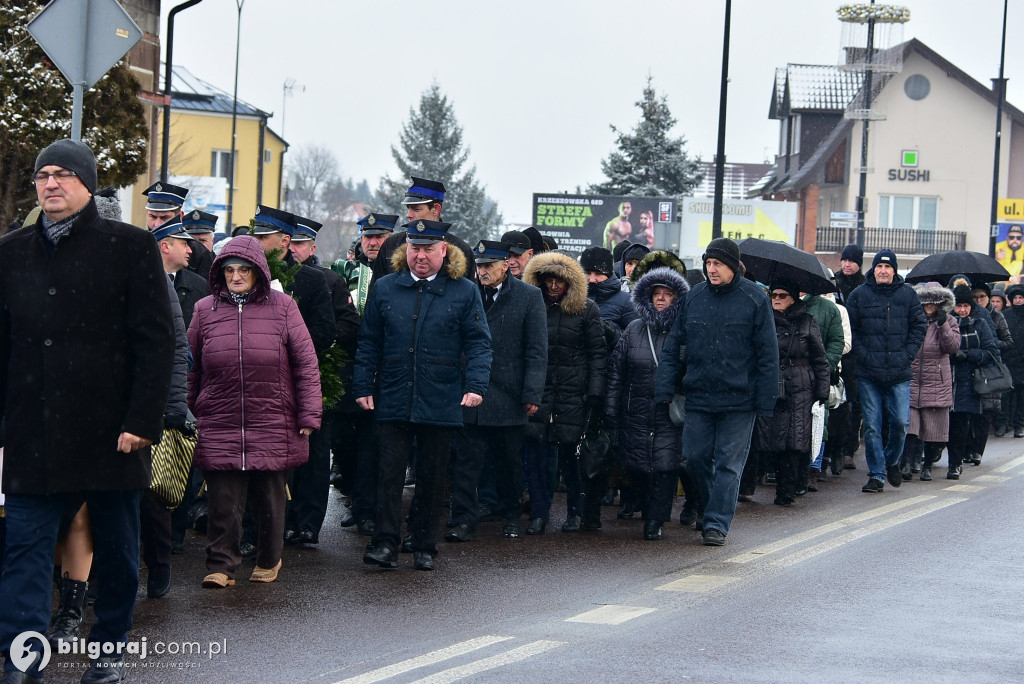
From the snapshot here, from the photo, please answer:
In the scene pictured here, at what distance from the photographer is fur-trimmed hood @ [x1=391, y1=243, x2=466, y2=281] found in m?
9.19

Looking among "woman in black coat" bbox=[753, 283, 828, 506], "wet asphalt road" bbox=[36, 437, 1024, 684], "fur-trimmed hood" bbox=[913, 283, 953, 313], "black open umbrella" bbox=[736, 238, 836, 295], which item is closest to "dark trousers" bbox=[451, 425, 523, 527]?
"wet asphalt road" bbox=[36, 437, 1024, 684]

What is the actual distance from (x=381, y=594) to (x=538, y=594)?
877 millimetres

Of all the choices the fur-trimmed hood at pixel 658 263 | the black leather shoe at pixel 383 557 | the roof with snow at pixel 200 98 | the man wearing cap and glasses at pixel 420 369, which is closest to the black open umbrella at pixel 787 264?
the fur-trimmed hood at pixel 658 263

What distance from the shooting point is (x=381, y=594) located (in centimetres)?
816

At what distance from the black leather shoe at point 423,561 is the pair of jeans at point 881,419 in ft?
19.6

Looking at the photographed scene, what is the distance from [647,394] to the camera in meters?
10.8

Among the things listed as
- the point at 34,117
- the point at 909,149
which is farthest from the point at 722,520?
the point at 909,149

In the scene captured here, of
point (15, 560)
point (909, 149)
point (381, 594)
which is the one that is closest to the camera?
point (15, 560)

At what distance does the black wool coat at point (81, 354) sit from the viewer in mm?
5844

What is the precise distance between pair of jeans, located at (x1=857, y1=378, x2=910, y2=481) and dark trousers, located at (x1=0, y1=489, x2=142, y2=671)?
8945 millimetres

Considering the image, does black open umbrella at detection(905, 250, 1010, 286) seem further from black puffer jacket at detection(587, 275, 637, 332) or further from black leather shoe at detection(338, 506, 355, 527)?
black leather shoe at detection(338, 506, 355, 527)

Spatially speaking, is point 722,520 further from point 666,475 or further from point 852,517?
point 852,517

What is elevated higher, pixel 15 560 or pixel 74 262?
pixel 74 262

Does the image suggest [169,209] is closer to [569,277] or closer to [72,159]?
[569,277]
